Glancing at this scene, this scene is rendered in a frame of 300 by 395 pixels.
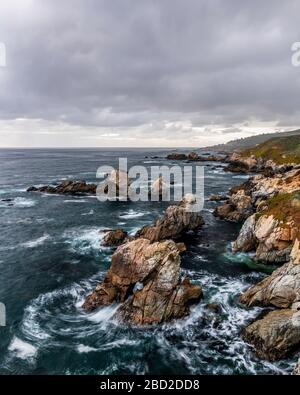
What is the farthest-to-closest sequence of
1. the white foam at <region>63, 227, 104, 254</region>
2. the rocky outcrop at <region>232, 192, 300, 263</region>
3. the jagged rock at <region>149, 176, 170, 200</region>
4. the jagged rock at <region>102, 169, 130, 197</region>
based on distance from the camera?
the jagged rock at <region>102, 169, 130, 197</region> < the jagged rock at <region>149, 176, 170, 200</region> < the white foam at <region>63, 227, 104, 254</region> < the rocky outcrop at <region>232, 192, 300, 263</region>

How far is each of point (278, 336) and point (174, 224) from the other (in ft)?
105

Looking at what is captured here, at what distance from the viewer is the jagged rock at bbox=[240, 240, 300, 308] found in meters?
33.4

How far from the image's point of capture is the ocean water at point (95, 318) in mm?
27109

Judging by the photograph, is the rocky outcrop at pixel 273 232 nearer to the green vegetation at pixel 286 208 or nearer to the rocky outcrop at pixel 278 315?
the green vegetation at pixel 286 208

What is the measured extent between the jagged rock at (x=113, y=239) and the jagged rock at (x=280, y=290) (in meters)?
24.7

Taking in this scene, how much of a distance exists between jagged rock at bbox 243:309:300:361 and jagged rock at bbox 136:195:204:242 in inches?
1089

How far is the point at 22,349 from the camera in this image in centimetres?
2894

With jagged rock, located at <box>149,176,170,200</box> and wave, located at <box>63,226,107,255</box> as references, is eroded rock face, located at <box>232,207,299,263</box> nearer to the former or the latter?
wave, located at <box>63,226,107,255</box>

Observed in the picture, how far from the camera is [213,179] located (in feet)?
433

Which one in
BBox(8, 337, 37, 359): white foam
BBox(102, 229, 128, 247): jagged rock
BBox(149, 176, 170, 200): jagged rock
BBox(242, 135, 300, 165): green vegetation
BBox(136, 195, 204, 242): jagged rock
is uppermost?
BBox(242, 135, 300, 165): green vegetation

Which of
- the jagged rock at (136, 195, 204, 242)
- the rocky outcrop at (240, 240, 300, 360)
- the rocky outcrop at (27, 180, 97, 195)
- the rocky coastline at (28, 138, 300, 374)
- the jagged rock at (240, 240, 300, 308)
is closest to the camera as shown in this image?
the rocky outcrop at (240, 240, 300, 360)

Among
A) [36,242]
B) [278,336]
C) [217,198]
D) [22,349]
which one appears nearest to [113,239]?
[36,242]

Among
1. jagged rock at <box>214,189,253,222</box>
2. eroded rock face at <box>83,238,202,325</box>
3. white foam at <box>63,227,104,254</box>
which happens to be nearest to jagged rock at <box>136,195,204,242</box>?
jagged rock at <box>214,189,253,222</box>
